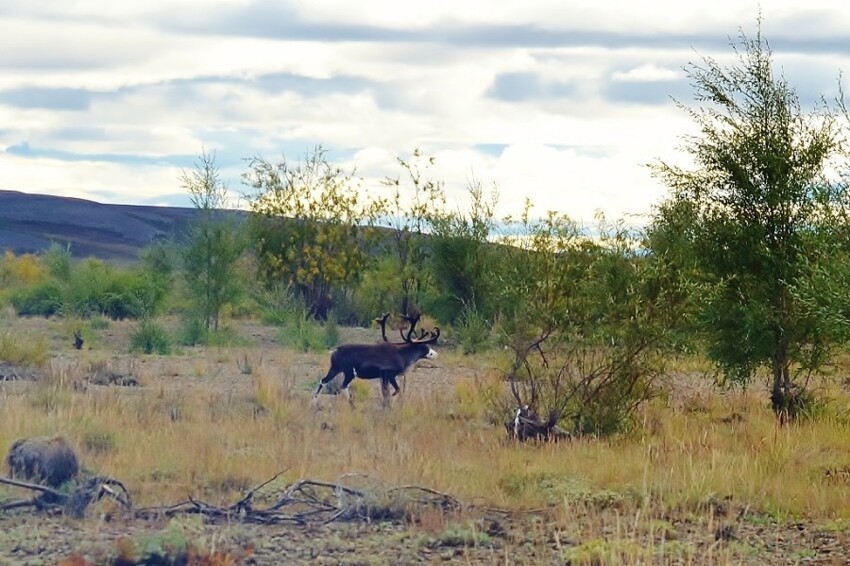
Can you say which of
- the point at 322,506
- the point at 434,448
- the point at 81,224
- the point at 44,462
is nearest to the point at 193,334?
the point at 434,448

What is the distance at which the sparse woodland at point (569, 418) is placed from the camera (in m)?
11.0

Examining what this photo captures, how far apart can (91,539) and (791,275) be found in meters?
11.1

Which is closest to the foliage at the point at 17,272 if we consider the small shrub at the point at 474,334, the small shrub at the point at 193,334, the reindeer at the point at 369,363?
the small shrub at the point at 193,334

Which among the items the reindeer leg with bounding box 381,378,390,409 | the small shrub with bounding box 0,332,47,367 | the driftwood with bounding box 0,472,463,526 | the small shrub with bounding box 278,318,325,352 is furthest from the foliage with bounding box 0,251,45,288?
the driftwood with bounding box 0,472,463,526

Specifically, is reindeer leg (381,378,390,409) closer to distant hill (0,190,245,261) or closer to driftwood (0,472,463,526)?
driftwood (0,472,463,526)

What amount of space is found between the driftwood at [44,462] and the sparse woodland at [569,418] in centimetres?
26

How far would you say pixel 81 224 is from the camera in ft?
398

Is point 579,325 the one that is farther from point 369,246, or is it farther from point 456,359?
point 369,246

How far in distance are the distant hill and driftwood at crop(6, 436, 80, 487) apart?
91.8 metres

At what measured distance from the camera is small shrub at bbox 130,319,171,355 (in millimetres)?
30719

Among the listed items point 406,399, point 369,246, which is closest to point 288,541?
point 406,399

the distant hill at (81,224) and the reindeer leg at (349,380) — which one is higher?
the distant hill at (81,224)

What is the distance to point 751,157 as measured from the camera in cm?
1873

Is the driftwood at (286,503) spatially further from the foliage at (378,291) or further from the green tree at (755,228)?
the foliage at (378,291)
